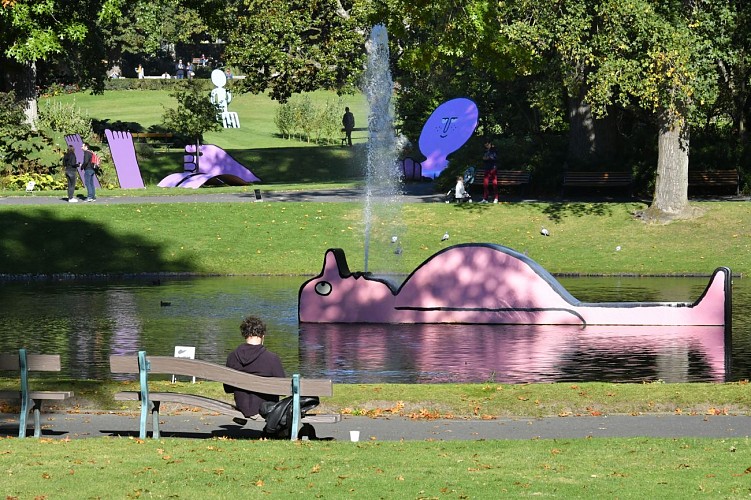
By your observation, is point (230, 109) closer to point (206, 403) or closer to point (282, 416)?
point (206, 403)

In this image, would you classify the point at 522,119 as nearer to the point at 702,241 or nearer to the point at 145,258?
the point at 702,241

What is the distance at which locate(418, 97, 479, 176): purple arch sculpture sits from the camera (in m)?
47.1

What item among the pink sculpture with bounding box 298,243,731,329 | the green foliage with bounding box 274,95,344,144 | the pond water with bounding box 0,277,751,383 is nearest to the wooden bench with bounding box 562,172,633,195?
the pond water with bounding box 0,277,751,383

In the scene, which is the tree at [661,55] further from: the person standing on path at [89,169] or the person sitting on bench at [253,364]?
the person sitting on bench at [253,364]

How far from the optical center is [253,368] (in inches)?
491

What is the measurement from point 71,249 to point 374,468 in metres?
22.6

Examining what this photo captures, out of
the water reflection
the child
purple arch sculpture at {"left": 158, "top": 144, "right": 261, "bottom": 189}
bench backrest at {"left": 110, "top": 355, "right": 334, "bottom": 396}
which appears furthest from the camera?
purple arch sculpture at {"left": 158, "top": 144, "right": 261, "bottom": 189}

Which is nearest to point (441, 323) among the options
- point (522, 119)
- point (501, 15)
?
point (501, 15)

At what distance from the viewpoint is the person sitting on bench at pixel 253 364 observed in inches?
488

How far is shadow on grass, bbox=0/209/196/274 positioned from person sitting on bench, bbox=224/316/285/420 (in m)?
18.4

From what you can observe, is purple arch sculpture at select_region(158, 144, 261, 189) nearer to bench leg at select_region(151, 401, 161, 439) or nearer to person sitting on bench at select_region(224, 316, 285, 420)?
bench leg at select_region(151, 401, 161, 439)

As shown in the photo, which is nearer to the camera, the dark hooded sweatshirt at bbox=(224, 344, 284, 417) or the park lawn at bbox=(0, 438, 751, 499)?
the park lawn at bbox=(0, 438, 751, 499)

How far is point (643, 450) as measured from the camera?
11.3 meters

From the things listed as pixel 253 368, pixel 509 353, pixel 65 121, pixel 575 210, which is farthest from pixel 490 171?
pixel 253 368
